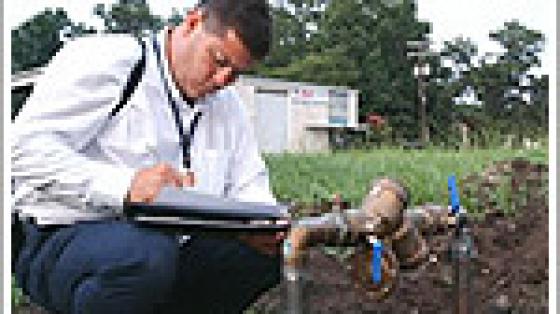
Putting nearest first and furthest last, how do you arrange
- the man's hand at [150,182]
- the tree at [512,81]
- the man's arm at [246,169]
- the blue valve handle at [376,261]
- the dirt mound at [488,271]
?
the man's hand at [150,182] → the man's arm at [246,169] → the tree at [512,81] → the blue valve handle at [376,261] → the dirt mound at [488,271]

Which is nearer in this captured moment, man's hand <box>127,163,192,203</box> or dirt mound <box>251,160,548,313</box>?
man's hand <box>127,163,192,203</box>

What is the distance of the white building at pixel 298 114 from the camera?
5.13 feet

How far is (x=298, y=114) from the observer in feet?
5.21

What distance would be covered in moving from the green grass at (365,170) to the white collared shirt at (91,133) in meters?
0.32

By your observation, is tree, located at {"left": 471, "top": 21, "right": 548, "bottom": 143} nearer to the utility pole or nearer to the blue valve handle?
the utility pole

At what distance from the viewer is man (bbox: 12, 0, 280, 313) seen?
1.24 meters

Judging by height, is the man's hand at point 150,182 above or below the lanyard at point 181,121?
below

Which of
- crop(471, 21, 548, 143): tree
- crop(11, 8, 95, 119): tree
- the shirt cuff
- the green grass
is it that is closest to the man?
the shirt cuff

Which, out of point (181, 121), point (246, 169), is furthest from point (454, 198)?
point (181, 121)

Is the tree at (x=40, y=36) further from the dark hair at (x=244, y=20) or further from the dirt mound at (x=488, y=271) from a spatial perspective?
the dirt mound at (x=488, y=271)

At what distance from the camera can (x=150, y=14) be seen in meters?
1.50

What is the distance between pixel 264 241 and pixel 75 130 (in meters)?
0.26

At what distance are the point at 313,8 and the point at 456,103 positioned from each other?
0.25m

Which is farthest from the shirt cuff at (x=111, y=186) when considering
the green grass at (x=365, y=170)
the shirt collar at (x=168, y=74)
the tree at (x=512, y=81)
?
the tree at (x=512, y=81)
